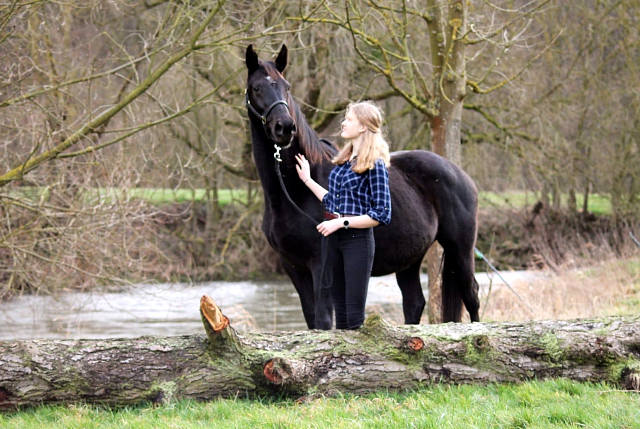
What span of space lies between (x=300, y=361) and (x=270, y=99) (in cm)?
184

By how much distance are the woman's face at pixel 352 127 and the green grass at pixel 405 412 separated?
1.62 m

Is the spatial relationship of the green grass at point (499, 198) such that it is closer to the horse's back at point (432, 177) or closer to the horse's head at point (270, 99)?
the horse's back at point (432, 177)

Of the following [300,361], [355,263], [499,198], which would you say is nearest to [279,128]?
[355,263]

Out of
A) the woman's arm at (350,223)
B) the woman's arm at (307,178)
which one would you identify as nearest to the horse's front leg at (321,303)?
the woman's arm at (307,178)

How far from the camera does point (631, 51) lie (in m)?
14.9

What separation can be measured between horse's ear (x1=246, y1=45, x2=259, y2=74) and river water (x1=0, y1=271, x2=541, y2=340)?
4819mm

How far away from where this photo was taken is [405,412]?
11.3 feet

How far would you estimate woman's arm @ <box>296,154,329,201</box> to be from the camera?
4.55 metres

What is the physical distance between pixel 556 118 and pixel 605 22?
2576mm

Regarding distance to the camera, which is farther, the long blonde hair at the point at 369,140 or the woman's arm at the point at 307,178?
the woman's arm at the point at 307,178

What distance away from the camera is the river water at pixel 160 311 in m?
10.4

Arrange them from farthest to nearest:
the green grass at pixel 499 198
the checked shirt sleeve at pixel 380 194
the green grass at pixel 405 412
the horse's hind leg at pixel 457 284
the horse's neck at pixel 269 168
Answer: the green grass at pixel 499 198 → the horse's hind leg at pixel 457 284 → the horse's neck at pixel 269 168 → the checked shirt sleeve at pixel 380 194 → the green grass at pixel 405 412

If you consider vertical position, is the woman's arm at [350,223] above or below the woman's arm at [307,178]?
below

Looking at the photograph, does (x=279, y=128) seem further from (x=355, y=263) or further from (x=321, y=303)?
(x=321, y=303)
